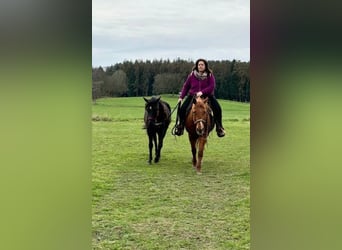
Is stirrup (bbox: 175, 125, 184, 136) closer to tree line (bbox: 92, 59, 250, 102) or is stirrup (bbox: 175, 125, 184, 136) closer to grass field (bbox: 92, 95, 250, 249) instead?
grass field (bbox: 92, 95, 250, 249)

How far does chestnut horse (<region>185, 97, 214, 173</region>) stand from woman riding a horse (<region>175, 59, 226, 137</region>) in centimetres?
2

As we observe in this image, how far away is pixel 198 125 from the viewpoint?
200 cm

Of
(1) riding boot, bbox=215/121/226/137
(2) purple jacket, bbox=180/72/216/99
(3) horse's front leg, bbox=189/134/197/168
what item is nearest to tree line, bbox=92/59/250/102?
(2) purple jacket, bbox=180/72/216/99

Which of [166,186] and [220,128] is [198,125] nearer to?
[220,128]

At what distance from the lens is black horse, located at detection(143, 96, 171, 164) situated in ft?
6.57

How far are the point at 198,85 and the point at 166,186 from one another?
0.50 m

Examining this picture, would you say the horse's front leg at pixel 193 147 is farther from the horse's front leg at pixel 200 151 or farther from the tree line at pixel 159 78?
the tree line at pixel 159 78

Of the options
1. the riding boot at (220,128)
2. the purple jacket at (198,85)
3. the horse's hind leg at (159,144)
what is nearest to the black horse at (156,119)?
the horse's hind leg at (159,144)

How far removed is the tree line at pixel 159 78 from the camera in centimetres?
193

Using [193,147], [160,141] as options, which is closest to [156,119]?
[160,141]
